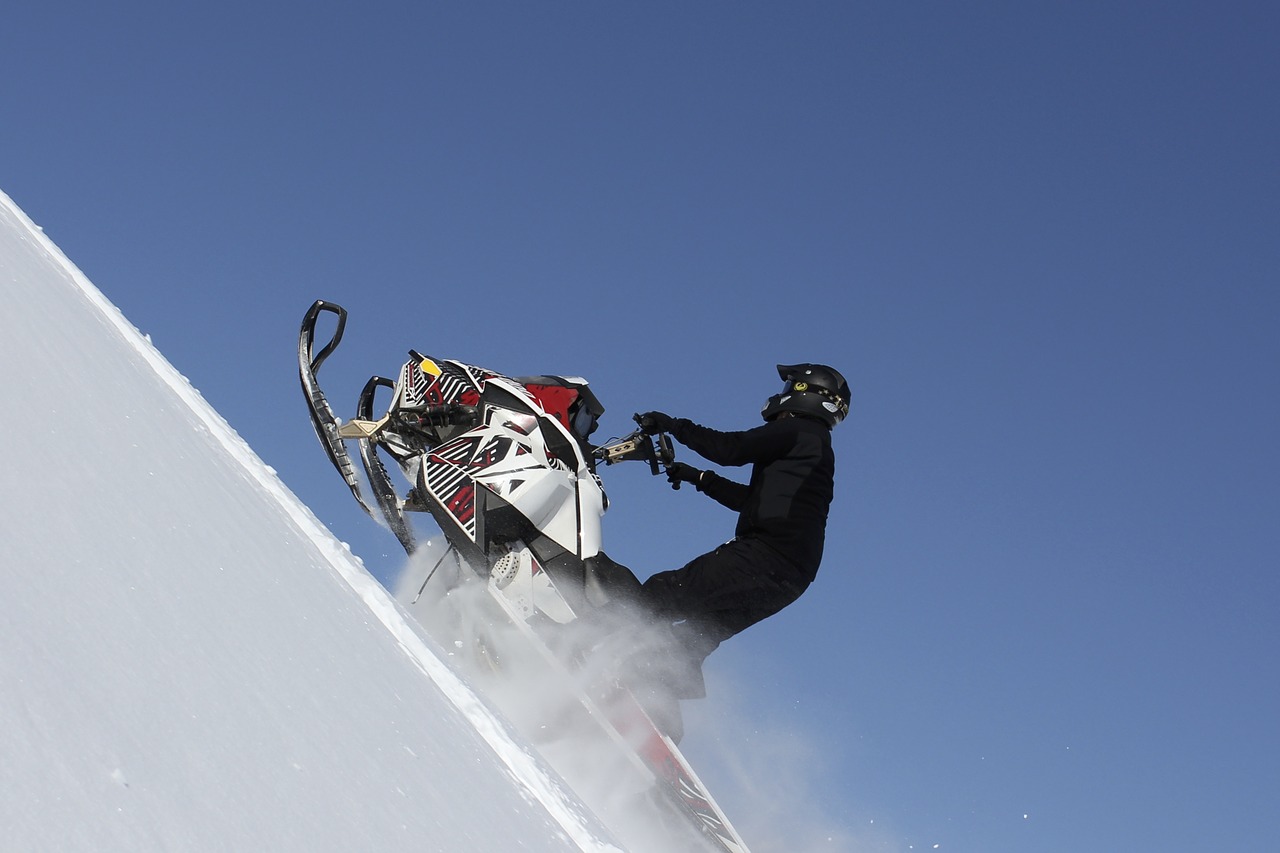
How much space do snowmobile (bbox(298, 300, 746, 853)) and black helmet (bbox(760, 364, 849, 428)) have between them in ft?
1.84

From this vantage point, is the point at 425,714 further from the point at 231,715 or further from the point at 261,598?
the point at 231,715

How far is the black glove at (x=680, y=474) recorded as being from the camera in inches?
213

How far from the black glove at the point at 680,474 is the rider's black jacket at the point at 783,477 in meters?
0.27

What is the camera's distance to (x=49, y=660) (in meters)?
0.92

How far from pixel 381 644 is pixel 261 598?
15.3 inches

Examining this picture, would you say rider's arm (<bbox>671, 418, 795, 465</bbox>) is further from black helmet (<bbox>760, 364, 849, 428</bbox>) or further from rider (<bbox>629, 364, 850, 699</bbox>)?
black helmet (<bbox>760, 364, 849, 428</bbox>)

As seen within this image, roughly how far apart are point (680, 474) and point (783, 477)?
547 millimetres

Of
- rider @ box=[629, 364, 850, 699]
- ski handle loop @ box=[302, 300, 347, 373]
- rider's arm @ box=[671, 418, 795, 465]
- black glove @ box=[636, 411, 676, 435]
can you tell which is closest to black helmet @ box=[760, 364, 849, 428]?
rider @ box=[629, 364, 850, 699]

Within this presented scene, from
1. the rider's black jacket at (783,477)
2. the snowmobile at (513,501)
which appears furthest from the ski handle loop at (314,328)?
the rider's black jacket at (783,477)

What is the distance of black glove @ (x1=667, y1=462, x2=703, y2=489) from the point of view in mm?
5410

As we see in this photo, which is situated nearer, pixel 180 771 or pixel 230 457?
pixel 180 771

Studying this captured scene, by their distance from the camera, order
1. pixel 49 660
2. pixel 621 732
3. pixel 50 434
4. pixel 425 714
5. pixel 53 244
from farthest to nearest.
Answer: pixel 53 244 < pixel 621 732 < pixel 425 714 < pixel 50 434 < pixel 49 660

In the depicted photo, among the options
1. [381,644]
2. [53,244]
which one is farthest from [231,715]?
[53,244]

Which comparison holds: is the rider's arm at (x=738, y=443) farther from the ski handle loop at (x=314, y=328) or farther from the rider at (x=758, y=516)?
the ski handle loop at (x=314, y=328)
